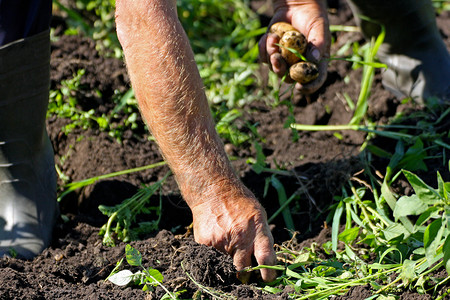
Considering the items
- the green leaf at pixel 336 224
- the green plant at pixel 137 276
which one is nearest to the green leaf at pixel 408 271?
the green leaf at pixel 336 224

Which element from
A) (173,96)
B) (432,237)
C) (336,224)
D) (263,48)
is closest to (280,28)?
(263,48)

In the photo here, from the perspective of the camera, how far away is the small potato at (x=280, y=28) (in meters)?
2.37

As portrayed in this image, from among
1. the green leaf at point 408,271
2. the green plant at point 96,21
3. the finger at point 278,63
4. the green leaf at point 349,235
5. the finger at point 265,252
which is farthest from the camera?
the green plant at point 96,21

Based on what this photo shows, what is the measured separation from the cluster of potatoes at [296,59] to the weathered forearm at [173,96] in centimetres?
48

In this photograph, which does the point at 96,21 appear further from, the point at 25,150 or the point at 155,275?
the point at 155,275

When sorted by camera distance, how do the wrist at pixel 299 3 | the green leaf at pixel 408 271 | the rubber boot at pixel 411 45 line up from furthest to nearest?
the rubber boot at pixel 411 45 < the wrist at pixel 299 3 < the green leaf at pixel 408 271

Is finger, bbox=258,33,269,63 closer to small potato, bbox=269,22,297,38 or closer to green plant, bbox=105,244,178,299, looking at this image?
small potato, bbox=269,22,297,38

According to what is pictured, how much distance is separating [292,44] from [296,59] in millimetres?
69

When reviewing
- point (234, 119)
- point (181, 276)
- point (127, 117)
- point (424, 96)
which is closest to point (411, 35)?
point (424, 96)

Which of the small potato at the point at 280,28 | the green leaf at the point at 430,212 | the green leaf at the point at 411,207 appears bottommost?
the green leaf at the point at 430,212

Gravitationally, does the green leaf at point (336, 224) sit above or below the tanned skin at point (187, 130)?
below

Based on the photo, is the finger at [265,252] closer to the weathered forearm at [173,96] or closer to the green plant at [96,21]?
the weathered forearm at [173,96]

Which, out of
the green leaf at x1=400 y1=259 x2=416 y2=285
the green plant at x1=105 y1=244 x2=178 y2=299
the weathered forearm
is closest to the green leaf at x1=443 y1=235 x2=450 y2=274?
the green leaf at x1=400 y1=259 x2=416 y2=285

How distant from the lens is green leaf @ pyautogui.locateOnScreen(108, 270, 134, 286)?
194cm
